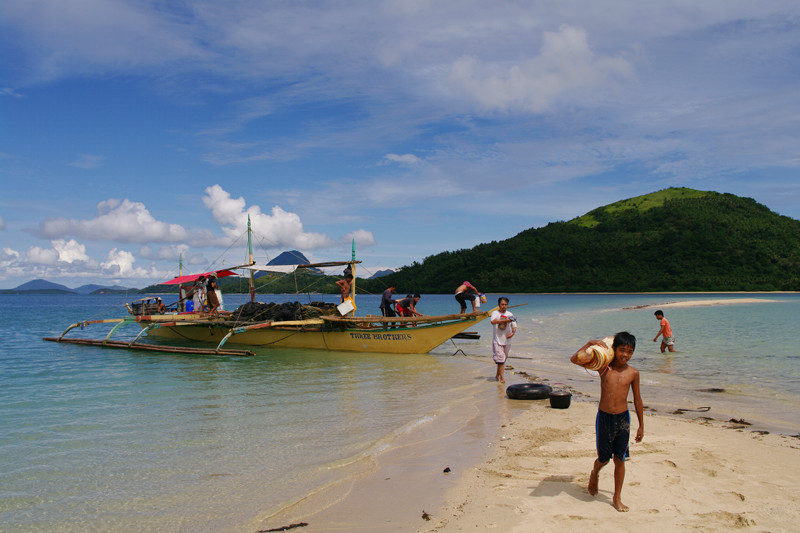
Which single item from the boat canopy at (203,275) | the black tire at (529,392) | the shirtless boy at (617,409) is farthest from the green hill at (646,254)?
the shirtless boy at (617,409)

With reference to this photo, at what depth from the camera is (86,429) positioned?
8820mm

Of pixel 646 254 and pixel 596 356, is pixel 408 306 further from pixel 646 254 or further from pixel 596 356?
pixel 646 254

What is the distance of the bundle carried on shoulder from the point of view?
476cm

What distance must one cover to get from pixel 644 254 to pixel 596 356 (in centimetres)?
10075

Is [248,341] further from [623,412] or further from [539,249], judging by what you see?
[539,249]

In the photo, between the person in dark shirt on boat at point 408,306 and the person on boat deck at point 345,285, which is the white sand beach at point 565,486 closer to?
the person in dark shirt on boat at point 408,306

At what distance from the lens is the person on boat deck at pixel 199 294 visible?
2369 centimetres

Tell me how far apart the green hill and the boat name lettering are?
78359 millimetres

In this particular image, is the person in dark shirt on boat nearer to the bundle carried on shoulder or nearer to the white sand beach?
the white sand beach

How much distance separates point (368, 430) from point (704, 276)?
303ft

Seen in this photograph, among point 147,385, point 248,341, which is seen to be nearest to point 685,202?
point 248,341

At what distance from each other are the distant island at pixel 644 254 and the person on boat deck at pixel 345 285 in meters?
55.6

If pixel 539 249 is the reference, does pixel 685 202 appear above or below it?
above

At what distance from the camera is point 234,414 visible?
9.72 metres
